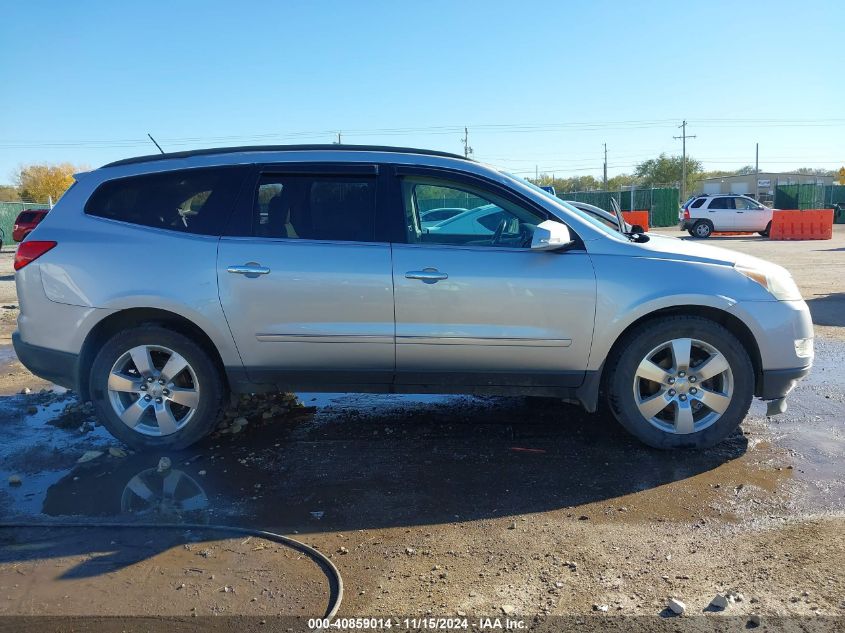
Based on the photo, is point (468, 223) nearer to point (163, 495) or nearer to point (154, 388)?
point (154, 388)

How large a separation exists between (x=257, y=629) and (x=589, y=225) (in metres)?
3.02

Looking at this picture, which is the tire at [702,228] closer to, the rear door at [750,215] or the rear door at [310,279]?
the rear door at [750,215]

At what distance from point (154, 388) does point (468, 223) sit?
239 cm

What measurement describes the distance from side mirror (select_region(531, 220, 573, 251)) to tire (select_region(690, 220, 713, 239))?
90.6 feet

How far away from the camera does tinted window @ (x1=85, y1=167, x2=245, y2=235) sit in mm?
4422

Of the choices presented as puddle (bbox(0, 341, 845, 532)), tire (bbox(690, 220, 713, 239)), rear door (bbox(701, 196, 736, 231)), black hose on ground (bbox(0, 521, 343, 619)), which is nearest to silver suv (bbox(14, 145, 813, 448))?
puddle (bbox(0, 341, 845, 532))

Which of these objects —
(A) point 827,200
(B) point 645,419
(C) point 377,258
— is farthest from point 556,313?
(A) point 827,200

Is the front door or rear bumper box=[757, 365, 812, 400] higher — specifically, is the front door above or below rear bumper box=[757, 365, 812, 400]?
above

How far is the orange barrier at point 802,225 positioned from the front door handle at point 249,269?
28.6 meters

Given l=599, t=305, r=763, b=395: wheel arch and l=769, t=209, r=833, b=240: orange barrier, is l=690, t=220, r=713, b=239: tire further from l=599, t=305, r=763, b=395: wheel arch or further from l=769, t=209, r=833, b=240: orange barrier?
l=599, t=305, r=763, b=395: wheel arch

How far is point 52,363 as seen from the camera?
447cm

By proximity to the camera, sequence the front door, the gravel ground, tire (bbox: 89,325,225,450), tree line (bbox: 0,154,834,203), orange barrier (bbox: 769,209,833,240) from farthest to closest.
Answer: tree line (bbox: 0,154,834,203)
orange barrier (bbox: 769,209,833,240)
tire (bbox: 89,325,225,450)
the front door
the gravel ground

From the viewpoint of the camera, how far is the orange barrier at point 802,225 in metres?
27.4

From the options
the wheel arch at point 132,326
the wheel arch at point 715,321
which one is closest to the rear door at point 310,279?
the wheel arch at point 132,326
